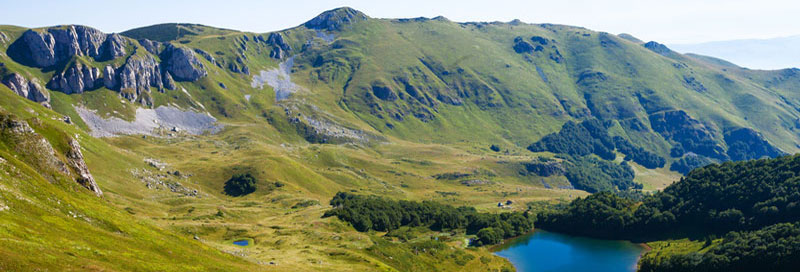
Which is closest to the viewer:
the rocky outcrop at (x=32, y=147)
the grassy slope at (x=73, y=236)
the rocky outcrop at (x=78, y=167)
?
the grassy slope at (x=73, y=236)

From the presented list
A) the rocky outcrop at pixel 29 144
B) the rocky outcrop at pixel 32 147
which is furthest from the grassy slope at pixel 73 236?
the rocky outcrop at pixel 29 144

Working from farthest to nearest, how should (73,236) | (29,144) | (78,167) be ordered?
(78,167), (29,144), (73,236)

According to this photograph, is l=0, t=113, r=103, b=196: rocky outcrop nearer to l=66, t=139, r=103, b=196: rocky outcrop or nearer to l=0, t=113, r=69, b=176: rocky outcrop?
l=0, t=113, r=69, b=176: rocky outcrop

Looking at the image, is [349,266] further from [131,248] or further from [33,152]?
[33,152]

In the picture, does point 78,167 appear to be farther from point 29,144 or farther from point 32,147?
point 29,144

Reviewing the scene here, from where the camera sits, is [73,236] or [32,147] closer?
[73,236]

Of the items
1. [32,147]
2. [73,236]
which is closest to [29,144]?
[32,147]

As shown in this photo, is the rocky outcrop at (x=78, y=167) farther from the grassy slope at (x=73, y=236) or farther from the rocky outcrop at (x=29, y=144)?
the rocky outcrop at (x=29, y=144)

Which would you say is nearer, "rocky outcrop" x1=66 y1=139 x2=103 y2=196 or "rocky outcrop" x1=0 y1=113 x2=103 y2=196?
"rocky outcrop" x1=0 y1=113 x2=103 y2=196

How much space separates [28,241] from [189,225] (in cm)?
10421

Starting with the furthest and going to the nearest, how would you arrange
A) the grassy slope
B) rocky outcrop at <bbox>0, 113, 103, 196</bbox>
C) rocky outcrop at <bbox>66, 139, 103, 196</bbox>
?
rocky outcrop at <bbox>66, 139, 103, 196</bbox>, rocky outcrop at <bbox>0, 113, 103, 196</bbox>, the grassy slope

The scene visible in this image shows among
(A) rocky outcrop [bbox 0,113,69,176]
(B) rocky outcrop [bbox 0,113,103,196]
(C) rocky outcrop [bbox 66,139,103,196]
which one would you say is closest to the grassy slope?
(B) rocky outcrop [bbox 0,113,103,196]

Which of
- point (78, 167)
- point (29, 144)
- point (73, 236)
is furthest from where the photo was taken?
point (78, 167)

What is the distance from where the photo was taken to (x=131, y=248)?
73.1m
